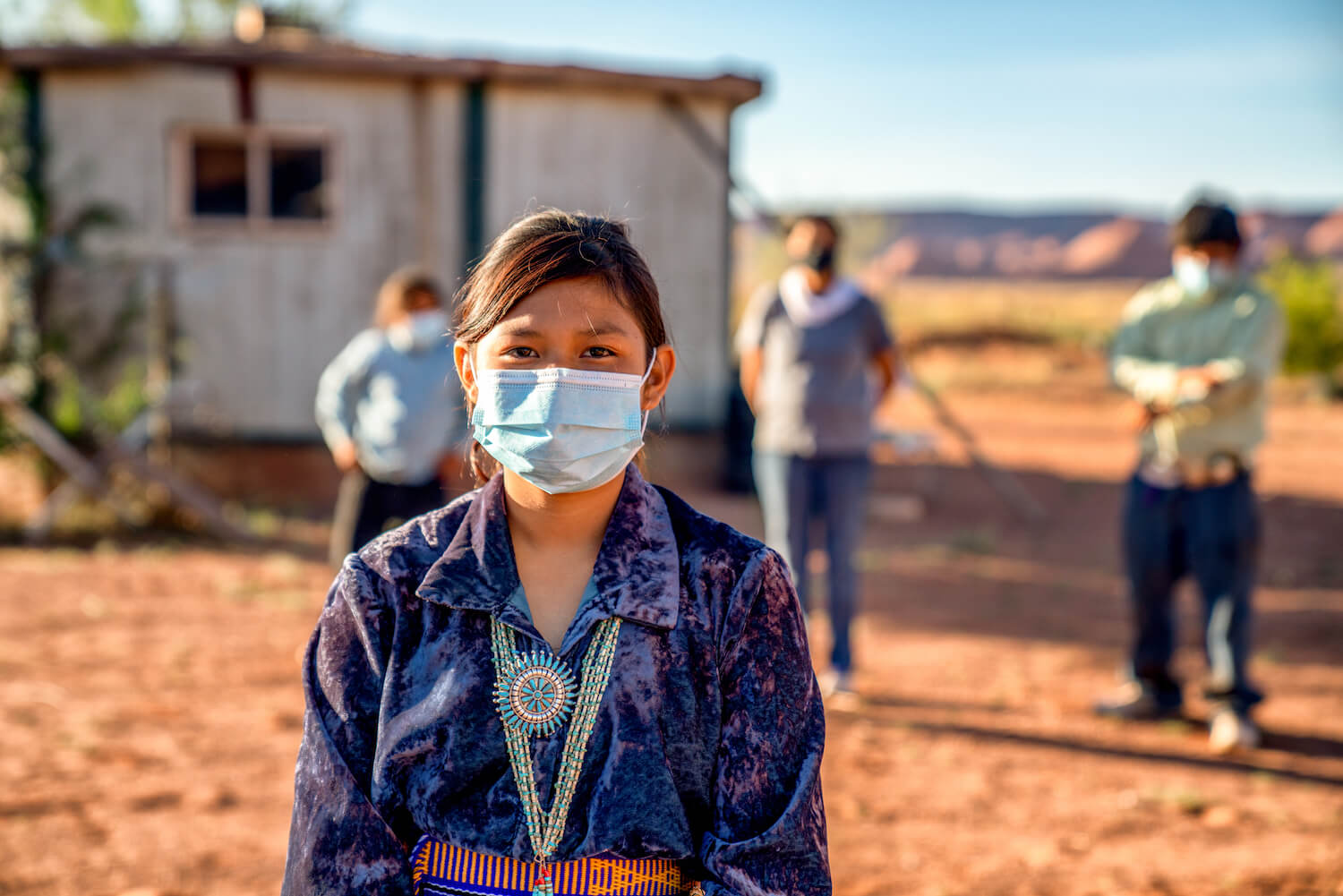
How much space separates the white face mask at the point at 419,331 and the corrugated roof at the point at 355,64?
5.26 metres

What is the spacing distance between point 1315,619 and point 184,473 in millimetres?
8387

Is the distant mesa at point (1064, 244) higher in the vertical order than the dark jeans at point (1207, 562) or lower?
higher

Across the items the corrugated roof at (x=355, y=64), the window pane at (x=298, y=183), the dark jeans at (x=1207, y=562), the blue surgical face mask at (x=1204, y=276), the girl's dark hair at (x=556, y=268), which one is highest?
the corrugated roof at (x=355, y=64)

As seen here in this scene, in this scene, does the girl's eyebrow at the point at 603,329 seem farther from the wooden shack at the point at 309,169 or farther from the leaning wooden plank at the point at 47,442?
the wooden shack at the point at 309,169

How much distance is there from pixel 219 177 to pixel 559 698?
9762 millimetres

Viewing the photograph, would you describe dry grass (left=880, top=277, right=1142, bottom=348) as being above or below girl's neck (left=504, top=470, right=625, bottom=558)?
above

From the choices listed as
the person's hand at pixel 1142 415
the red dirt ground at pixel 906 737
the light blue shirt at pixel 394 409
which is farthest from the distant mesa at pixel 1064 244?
the light blue shirt at pixel 394 409

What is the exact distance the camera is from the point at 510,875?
65.9 inches

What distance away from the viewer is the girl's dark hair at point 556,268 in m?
1.77

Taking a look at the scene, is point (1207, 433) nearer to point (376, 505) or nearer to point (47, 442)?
point (376, 505)

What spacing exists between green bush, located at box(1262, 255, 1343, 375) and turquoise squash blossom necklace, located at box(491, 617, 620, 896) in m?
21.2

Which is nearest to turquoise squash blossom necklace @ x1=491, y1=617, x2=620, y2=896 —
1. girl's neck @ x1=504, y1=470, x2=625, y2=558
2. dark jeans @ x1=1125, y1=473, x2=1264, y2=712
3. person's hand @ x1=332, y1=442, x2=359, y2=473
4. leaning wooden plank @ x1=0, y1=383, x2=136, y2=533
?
girl's neck @ x1=504, y1=470, x2=625, y2=558

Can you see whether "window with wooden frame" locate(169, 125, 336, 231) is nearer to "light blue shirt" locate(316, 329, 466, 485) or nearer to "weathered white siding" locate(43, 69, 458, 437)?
"weathered white siding" locate(43, 69, 458, 437)

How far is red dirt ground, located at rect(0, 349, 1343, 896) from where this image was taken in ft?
12.6
